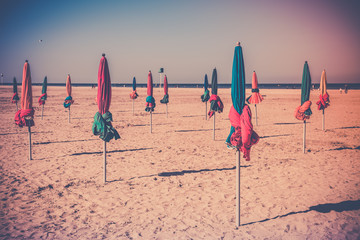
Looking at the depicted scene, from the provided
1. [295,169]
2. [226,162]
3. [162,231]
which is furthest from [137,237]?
[295,169]

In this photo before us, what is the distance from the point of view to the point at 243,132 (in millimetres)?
4664

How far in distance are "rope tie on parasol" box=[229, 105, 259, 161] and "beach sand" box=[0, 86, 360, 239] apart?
1.73m

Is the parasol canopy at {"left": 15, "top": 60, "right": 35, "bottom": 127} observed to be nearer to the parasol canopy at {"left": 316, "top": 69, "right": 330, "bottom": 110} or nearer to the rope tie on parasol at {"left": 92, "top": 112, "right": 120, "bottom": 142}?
the rope tie on parasol at {"left": 92, "top": 112, "right": 120, "bottom": 142}

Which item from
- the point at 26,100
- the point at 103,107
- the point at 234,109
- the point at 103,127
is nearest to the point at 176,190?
the point at 103,127

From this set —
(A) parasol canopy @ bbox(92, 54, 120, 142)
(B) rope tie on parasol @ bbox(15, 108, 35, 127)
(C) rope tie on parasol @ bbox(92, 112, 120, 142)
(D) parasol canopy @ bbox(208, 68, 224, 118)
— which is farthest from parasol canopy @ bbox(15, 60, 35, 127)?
(D) parasol canopy @ bbox(208, 68, 224, 118)

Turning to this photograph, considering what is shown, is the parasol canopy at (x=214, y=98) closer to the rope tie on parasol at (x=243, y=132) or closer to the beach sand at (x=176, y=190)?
the beach sand at (x=176, y=190)

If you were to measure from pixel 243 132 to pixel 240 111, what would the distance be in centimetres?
41

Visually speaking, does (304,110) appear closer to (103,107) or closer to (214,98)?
(214,98)

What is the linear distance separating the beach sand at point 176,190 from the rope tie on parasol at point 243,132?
173cm

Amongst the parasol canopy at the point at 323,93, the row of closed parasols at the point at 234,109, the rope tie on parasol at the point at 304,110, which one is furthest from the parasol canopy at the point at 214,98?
the parasol canopy at the point at 323,93

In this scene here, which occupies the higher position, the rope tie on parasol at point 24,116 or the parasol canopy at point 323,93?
the parasol canopy at point 323,93

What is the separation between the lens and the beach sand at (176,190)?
507 cm

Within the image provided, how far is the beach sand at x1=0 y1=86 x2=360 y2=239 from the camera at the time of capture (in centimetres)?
507

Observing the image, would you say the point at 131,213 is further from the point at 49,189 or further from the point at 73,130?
the point at 73,130
